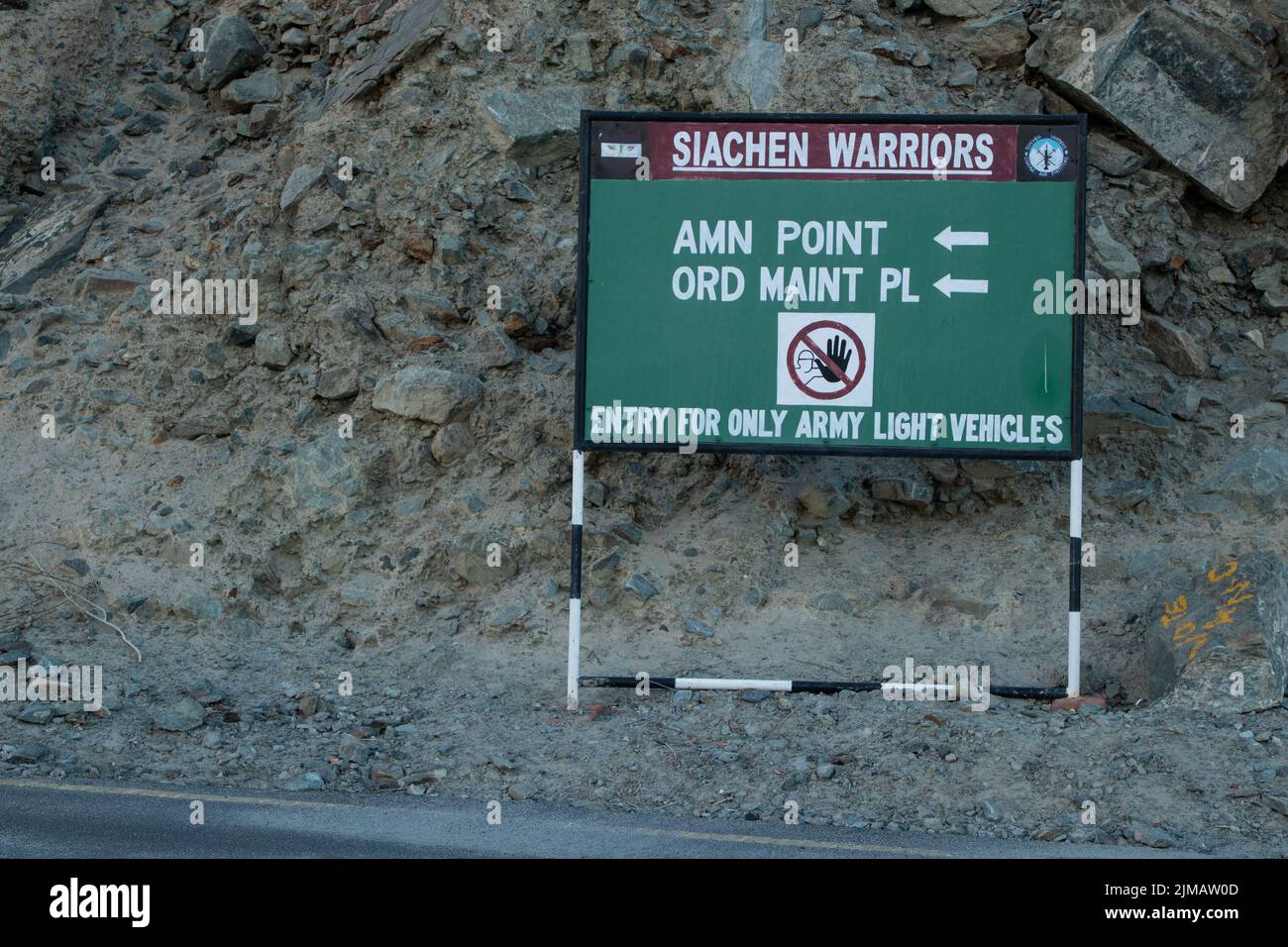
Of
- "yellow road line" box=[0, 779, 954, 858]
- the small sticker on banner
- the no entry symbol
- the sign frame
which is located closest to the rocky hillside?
the sign frame

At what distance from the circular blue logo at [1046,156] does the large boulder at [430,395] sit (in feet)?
14.2

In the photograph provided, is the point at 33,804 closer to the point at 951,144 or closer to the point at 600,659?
the point at 600,659

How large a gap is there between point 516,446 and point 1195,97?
6.33m

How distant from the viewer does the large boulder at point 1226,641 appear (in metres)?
7.67

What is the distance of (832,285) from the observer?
8031 millimetres

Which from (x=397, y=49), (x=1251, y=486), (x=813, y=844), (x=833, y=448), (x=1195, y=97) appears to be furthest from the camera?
(x=397, y=49)

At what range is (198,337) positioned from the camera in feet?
34.9

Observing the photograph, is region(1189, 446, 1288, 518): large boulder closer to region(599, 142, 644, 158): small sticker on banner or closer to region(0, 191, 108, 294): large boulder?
region(599, 142, 644, 158): small sticker on banner

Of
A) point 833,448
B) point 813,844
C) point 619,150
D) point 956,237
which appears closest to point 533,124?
point 619,150

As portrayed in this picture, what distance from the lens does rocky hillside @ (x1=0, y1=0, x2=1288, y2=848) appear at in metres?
7.54

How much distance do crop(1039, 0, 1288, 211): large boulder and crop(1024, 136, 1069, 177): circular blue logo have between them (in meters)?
3.64

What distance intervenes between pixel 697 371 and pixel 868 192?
1.49 meters

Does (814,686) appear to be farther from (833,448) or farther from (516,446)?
(516,446)

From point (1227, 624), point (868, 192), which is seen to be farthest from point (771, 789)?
point (868, 192)
